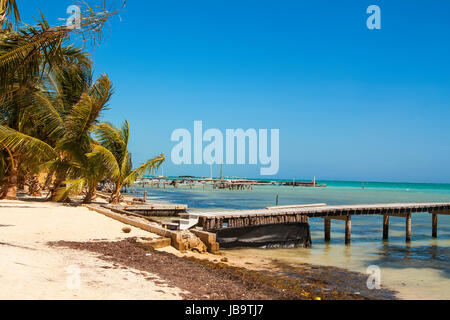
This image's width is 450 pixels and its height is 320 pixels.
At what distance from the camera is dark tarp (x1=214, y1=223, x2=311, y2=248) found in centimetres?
1414

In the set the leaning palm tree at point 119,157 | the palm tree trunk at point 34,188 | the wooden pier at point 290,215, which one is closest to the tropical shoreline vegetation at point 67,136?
the leaning palm tree at point 119,157

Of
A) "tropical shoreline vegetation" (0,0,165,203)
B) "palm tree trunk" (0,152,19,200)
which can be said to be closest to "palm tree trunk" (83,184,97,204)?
"tropical shoreline vegetation" (0,0,165,203)

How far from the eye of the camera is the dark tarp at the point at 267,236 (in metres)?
14.1

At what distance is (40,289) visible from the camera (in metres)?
4.87

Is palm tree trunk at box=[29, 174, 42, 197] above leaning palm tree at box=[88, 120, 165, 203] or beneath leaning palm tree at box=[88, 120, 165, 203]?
beneath

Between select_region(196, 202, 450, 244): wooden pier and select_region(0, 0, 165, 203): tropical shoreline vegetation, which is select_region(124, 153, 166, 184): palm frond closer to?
select_region(0, 0, 165, 203): tropical shoreline vegetation

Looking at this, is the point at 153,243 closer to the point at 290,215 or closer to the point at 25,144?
the point at 290,215

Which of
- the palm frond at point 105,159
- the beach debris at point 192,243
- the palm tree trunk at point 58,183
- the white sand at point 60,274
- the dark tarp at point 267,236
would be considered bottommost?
the dark tarp at point 267,236

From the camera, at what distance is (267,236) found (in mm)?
14945

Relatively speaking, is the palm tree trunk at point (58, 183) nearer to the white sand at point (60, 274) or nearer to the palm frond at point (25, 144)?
the palm frond at point (25, 144)

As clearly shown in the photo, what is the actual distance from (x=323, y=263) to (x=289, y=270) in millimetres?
2162

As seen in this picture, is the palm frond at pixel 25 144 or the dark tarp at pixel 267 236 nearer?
the dark tarp at pixel 267 236

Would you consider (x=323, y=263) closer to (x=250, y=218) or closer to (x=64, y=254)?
(x=250, y=218)
